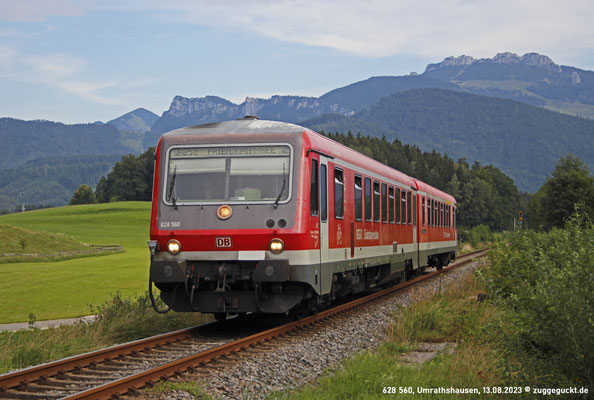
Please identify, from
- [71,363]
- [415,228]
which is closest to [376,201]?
[415,228]

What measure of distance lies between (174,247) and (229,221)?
3.30ft

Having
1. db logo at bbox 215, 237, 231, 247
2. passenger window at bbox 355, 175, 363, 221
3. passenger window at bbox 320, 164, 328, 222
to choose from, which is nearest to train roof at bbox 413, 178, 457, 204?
passenger window at bbox 355, 175, 363, 221

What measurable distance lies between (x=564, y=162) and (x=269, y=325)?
4730cm

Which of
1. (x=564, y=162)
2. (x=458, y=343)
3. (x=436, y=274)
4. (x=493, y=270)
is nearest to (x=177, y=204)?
(x=458, y=343)

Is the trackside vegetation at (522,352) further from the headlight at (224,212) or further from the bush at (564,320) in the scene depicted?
the headlight at (224,212)

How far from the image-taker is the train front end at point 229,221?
1130cm

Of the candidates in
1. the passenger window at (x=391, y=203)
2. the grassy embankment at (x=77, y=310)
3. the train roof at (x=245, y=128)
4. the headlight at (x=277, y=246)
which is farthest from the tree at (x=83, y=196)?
the headlight at (x=277, y=246)

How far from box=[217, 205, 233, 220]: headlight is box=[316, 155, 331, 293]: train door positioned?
1.74m

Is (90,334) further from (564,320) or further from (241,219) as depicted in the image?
(564,320)

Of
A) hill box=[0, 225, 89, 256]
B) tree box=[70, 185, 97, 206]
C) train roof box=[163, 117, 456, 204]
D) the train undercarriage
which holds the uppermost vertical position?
tree box=[70, 185, 97, 206]

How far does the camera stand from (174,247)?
1153cm

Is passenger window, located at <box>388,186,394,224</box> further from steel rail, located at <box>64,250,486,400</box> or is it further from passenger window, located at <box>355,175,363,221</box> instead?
steel rail, located at <box>64,250,486,400</box>

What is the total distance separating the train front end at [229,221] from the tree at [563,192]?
41777 mm

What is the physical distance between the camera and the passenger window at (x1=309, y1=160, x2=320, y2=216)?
38.9 ft
